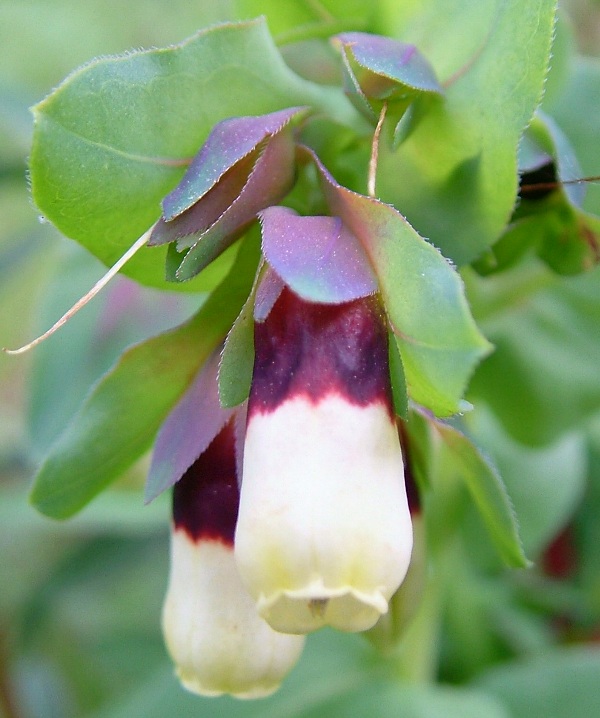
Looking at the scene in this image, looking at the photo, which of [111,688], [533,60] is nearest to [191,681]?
[533,60]

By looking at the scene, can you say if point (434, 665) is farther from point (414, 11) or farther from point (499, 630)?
point (414, 11)

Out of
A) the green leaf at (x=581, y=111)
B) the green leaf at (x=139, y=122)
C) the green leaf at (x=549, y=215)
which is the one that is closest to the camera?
the green leaf at (x=139, y=122)

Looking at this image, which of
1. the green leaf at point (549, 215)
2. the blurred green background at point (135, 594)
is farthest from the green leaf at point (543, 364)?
the green leaf at point (549, 215)

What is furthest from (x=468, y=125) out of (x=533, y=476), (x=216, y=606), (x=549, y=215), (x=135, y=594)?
(x=135, y=594)

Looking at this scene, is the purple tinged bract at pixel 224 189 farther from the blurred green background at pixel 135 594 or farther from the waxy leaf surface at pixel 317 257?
the blurred green background at pixel 135 594

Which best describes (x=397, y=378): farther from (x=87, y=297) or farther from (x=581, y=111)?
(x=581, y=111)

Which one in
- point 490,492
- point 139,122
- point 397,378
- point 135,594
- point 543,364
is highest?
point 139,122

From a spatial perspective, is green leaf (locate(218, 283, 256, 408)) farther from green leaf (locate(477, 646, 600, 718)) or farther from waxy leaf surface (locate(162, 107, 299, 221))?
green leaf (locate(477, 646, 600, 718))
